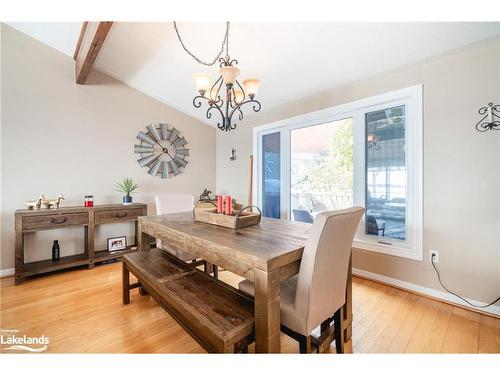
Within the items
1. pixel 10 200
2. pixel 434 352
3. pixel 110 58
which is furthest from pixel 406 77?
pixel 10 200

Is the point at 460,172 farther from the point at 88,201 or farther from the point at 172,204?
the point at 88,201

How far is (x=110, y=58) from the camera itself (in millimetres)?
2891

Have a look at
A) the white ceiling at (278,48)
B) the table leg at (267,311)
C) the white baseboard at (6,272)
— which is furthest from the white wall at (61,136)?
the table leg at (267,311)

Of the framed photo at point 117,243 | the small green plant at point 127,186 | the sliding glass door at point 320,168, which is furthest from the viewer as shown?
the small green plant at point 127,186

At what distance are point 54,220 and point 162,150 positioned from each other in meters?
1.72

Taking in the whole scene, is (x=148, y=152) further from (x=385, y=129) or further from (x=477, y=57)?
(x=477, y=57)

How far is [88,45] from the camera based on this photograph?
230cm

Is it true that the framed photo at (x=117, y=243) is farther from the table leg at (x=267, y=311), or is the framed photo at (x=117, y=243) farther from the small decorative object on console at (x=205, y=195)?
the table leg at (x=267, y=311)

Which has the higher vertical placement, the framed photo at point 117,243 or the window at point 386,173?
the window at point 386,173

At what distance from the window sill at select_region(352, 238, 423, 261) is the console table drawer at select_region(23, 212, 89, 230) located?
3321 mm

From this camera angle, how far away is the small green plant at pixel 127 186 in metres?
3.19

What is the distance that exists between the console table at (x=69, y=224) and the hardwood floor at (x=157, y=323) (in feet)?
0.89
